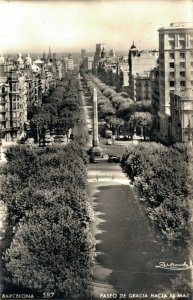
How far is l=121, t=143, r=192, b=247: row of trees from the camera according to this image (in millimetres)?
33344

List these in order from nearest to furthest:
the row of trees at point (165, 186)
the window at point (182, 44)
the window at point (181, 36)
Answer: the row of trees at point (165, 186) → the window at point (181, 36) → the window at point (182, 44)

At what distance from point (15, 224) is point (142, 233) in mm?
9518

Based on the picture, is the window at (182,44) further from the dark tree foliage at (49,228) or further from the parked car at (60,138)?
the dark tree foliage at (49,228)

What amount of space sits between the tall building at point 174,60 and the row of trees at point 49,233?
38.4m

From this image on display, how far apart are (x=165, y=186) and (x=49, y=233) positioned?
10.6 metres

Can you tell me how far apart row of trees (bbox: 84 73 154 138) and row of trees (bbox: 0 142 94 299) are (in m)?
44.2

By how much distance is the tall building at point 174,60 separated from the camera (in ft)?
260

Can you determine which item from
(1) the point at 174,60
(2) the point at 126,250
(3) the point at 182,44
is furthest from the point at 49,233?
(1) the point at 174,60

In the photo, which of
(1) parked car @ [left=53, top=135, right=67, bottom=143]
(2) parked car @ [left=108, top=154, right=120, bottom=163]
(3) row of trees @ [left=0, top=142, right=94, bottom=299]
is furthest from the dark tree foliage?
(1) parked car @ [left=53, top=135, right=67, bottom=143]

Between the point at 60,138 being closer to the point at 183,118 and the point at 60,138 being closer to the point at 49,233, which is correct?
the point at 183,118

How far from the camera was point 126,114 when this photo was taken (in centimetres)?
10156

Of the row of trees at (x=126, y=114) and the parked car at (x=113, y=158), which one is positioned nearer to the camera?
the parked car at (x=113, y=158)

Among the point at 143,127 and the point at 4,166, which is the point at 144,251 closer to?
the point at 4,166
